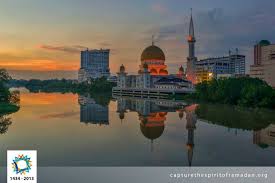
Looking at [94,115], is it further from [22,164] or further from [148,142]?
[22,164]

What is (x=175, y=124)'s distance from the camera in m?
13.6

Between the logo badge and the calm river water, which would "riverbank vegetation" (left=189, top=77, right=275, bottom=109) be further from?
the logo badge

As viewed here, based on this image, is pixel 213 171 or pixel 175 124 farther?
pixel 175 124

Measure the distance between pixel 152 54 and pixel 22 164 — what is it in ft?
122

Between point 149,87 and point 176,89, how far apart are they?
647 centimetres

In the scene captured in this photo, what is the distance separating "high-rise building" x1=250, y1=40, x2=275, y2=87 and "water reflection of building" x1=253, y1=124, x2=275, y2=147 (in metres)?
22.5

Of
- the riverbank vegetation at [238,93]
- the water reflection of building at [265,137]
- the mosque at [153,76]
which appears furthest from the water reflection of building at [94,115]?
the mosque at [153,76]

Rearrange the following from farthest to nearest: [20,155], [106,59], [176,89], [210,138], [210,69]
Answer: [106,59]
[210,69]
[176,89]
[210,138]
[20,155]

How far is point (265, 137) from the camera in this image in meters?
10.5

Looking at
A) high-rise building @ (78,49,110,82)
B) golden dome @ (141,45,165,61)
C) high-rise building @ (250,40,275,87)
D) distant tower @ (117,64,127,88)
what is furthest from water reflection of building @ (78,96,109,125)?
high-rise building @ (78,49,110,82)

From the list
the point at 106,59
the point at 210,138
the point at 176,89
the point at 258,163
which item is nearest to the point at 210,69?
the point at 176,89

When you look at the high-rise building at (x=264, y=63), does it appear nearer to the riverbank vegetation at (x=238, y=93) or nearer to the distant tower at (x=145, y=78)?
the riverbank vegetation at (x=238, y=93)

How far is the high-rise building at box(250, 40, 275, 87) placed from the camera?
33.6m

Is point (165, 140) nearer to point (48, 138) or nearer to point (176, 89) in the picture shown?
point (48, 138)
